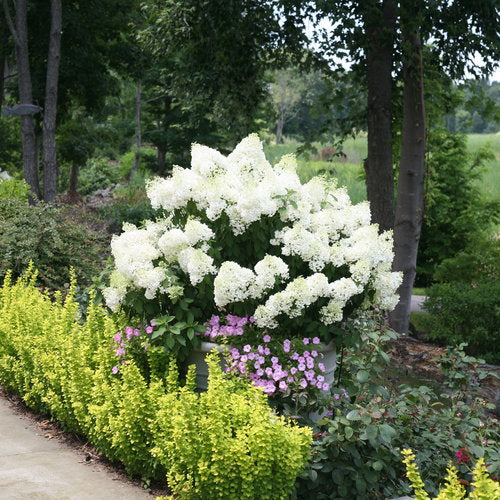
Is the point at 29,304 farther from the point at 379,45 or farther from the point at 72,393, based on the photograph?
the point at 379,45

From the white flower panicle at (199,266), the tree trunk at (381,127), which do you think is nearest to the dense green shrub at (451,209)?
the tree trunk at (381,127)

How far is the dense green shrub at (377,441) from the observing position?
3.76 m

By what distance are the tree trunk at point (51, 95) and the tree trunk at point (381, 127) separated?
7.06m

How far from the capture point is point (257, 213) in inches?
166

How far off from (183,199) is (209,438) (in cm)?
156

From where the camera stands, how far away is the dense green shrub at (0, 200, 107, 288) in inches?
322

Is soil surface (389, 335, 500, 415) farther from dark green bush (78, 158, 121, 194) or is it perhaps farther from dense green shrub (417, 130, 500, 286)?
dark green bush (78, 158, 121, 194)

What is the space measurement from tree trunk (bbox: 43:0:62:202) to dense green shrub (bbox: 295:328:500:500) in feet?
35.9

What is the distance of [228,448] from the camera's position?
3377 mm

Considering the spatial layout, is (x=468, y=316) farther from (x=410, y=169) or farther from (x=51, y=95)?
(x=51, y=95)

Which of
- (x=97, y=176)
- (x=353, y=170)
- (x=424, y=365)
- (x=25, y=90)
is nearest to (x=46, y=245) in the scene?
(x=424, y=365)

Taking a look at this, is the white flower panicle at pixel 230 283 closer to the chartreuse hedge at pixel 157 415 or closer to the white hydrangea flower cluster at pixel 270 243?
the white hydrangea flower cluster at pixel 270 243

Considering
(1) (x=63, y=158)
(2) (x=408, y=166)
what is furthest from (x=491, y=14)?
(1) (x=63, y=158)

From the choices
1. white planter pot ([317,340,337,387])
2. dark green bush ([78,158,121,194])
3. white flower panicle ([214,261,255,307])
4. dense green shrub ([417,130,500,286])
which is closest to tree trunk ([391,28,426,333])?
white planter pot ([317,340,337,387])
